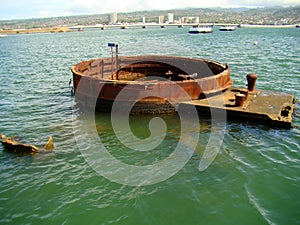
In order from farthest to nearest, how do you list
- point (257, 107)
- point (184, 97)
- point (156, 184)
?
point (184, 97)
point (257, 107)
point (156, 184)

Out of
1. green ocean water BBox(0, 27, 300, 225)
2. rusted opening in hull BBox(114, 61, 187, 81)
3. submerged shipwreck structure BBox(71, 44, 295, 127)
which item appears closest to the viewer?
green ocean water BBox(0, 27, 300, 225)

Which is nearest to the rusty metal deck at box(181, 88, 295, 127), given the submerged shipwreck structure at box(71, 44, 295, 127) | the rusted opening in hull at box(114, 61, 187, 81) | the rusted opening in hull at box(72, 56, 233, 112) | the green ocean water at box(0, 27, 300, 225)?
the submerged shipwreck structure at box(71, 44, 295, 127)

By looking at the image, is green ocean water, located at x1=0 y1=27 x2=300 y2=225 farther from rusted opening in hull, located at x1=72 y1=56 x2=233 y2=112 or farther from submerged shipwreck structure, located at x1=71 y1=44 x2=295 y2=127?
rusted opening in hull, located at x1=72 y1=56 x2=233 y2=112

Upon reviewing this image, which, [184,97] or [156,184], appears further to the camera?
[184,97]

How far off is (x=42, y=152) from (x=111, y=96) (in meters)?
4.17

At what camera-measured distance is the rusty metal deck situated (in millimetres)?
10961

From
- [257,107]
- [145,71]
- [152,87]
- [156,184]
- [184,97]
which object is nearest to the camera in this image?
[156,184]

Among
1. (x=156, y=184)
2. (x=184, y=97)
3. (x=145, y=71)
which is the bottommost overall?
(x=156, y=184)

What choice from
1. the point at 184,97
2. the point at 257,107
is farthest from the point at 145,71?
the point at 257,107

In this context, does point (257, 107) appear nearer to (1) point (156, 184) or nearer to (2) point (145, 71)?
(1) point (156, 184)

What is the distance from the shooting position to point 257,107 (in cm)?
1184

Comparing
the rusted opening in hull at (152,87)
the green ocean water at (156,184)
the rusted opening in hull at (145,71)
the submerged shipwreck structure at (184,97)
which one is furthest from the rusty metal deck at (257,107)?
the rusted opening in hull at (145,71)

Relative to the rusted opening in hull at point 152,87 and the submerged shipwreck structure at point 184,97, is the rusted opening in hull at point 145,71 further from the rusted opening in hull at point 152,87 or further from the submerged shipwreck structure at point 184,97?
the submerged shipwreck structure at point 184,97

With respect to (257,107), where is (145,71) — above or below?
above
